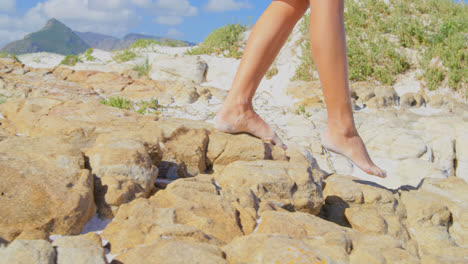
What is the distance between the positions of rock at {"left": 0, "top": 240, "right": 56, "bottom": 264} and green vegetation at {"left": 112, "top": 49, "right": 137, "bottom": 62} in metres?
8.32

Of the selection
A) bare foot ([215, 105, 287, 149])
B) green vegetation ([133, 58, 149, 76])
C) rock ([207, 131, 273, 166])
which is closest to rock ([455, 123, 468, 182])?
bare foot ([215, 105, 287, 149])

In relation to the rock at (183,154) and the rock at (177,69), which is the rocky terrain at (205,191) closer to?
the rock at (183,154)

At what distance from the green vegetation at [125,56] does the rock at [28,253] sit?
832 cm

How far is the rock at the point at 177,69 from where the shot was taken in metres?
7.73

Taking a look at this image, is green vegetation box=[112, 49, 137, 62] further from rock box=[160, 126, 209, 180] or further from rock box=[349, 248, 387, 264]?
rock box=[349, 248, 387, 264]

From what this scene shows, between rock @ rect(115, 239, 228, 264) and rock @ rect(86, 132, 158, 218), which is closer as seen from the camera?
rock @ rect(115, 239, 228, 264)

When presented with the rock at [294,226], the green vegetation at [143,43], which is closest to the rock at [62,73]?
the green vegetation at [143,43]

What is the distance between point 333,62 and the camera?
92.3 inches

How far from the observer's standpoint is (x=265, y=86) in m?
7.61

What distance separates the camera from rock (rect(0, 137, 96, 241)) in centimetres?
158

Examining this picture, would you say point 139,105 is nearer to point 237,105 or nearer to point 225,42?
point 237,105

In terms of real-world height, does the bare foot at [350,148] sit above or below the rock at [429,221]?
above

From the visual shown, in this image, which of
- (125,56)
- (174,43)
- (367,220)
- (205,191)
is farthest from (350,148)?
(174,43)

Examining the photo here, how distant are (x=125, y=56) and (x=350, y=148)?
299 inches
